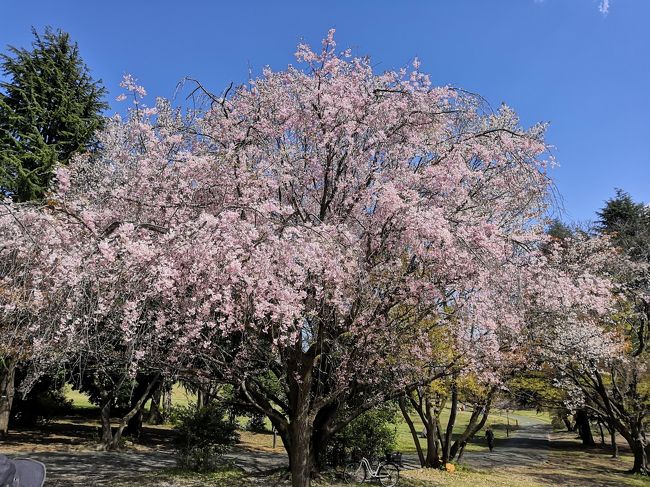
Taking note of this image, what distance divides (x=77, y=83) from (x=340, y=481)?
19.4 metres

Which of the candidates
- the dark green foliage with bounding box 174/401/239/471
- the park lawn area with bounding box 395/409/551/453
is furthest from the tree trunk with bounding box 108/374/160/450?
the park lawn area with bounding box 395/409/551/453

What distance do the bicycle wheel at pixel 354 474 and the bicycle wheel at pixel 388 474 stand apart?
18.6 inches

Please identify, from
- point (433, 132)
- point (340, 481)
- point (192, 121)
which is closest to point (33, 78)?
point (192, 121)

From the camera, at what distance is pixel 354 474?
42.0 feet

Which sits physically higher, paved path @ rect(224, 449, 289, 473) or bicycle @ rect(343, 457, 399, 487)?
bicycle @ rect(343, 457, 399, 487)

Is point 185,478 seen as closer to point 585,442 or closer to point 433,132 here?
point 433,132

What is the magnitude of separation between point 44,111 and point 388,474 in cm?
1845

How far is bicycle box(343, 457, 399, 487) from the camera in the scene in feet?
40.8

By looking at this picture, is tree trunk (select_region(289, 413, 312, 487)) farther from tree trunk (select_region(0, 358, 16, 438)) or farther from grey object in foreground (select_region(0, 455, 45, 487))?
tree trunk (select_region(0, 358, 16, 438))

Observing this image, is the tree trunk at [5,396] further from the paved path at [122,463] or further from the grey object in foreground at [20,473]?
the grey object in foreground at [20,473]

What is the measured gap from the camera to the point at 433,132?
9.23 metres

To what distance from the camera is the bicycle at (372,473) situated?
490 inches

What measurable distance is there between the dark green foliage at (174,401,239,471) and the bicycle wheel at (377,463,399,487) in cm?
464

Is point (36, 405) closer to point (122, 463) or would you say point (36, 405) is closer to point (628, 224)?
point (122, 463)
